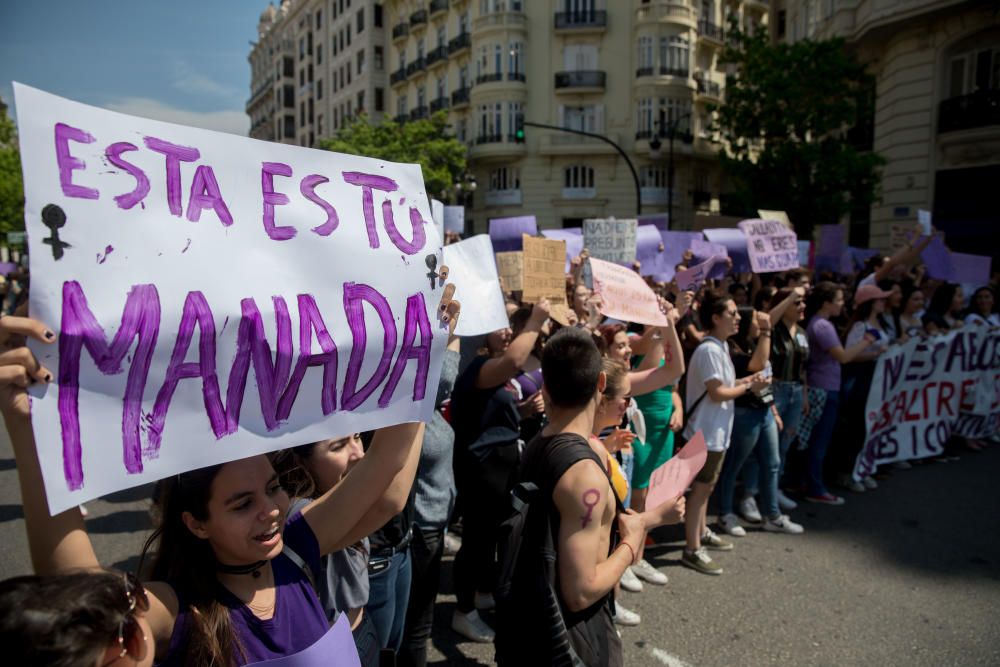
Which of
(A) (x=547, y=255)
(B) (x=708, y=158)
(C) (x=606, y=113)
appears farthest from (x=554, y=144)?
(A) (x=547, y=255)

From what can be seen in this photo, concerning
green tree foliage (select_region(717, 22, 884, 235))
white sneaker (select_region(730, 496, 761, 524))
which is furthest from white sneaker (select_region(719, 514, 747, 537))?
green tree foliage (select_region(717, 22, 884, 235))

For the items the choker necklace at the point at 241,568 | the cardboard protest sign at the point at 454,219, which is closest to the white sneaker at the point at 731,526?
the choker necklace at the point at 241,568

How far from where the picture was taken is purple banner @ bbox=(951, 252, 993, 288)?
8484 mm

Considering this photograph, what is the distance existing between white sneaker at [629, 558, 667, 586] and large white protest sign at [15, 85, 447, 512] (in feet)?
10.1

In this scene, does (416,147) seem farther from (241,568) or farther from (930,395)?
(241,568)

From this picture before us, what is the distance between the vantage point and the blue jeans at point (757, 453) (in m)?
Answer: 5.00

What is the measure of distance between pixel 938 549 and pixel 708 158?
1346 inches

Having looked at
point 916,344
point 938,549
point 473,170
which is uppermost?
point 473,170

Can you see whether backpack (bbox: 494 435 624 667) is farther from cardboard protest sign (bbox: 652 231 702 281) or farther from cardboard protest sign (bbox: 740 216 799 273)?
cardboard protest sign (bbox: 740 216 799 273)

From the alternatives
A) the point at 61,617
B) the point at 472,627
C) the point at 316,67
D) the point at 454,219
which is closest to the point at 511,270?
the point at 472,627

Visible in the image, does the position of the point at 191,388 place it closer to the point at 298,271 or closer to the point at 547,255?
the point at 298,271

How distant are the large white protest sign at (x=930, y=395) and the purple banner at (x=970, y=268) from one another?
1.46 m

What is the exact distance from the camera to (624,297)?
3.84 metres

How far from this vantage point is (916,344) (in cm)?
655
